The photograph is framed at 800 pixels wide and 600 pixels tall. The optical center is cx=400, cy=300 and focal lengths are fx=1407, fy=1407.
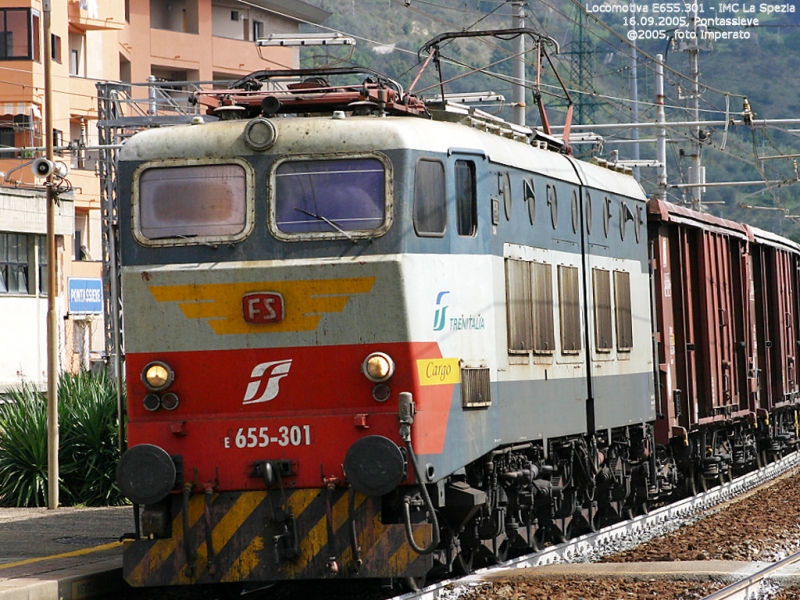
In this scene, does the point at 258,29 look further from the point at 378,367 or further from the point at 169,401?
the point at 378,367

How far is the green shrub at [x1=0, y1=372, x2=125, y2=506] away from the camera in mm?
17203

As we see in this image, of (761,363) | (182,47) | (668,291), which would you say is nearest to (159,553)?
(668,291)

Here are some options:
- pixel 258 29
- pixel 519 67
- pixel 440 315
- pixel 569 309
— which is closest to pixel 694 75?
pixel 519 67

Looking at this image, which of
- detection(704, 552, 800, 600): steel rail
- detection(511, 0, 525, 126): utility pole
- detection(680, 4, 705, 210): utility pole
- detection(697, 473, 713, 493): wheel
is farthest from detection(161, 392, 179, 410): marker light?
detection(680, 4, 705, 210): utility pole

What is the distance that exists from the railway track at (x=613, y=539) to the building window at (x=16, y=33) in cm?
2975

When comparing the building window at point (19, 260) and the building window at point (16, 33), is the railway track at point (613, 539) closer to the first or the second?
the building window at point (19, 260)

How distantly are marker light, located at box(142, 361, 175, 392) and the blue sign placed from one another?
31.0 meters

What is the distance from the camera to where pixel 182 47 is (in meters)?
55.6

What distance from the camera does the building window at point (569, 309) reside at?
12.0 meters

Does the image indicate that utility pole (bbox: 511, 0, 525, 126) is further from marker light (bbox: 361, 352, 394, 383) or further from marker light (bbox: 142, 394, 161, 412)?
marker light (bbox: 142, 394, 161, 412)

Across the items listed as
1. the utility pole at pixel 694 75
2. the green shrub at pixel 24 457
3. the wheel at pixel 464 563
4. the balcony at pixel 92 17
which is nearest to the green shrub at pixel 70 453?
the green shrub at pixel 24 457

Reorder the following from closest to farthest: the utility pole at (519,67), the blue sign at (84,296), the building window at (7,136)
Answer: the utility pole at (519,67)
the blue sign at (84,296)
the building window at (7,136)

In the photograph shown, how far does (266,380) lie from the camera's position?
965cm

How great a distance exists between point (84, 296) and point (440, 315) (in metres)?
32.9
